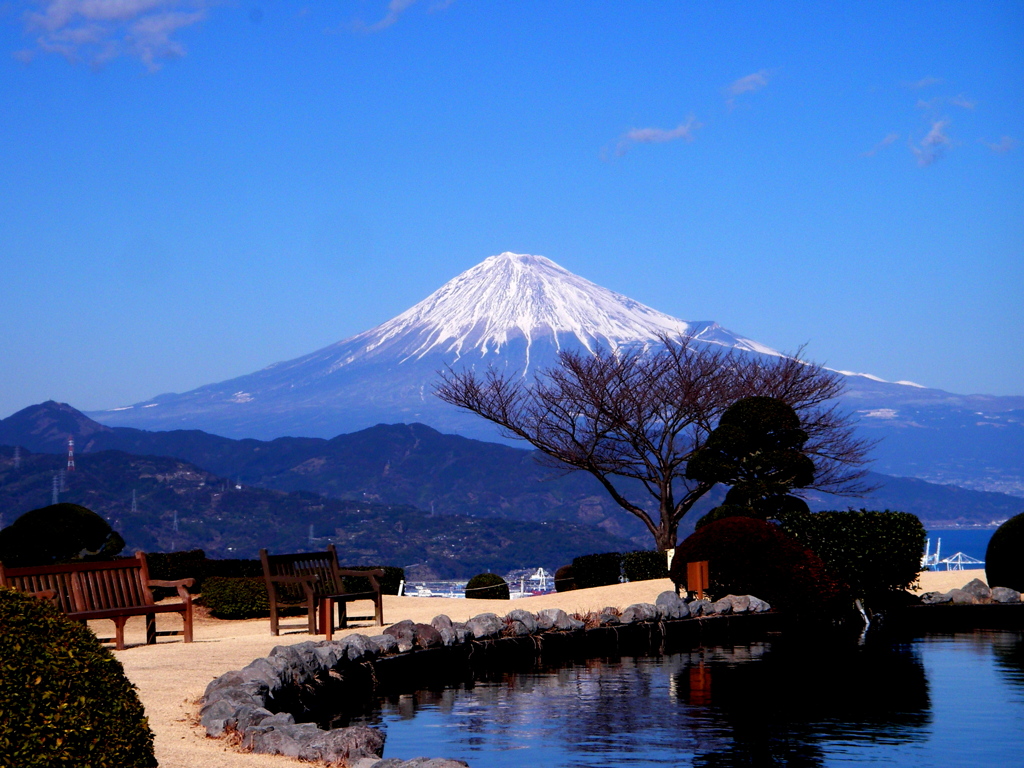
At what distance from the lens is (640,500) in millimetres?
190125

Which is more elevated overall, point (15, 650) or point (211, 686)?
point (15, 650)

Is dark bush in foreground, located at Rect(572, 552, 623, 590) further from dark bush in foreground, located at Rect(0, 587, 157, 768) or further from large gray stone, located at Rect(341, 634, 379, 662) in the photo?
dark bush in foreground, located at Rect(0, 587, 157, 768)

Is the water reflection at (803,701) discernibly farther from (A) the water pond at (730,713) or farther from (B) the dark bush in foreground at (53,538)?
(B) the dark bush in foreground at (53,538)

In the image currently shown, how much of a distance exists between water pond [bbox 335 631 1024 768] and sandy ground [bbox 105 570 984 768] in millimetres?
1194

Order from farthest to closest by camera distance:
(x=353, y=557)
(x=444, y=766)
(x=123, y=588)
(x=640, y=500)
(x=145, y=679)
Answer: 1. (x=640, y=500)
2. (x=353, y=557)
3. (x=123, y=588)
4. (x=145, y=679)
5. (x=444, y=766)

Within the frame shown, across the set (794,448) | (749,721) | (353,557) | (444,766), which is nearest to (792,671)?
(749,721)

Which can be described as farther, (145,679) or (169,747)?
(145,679)

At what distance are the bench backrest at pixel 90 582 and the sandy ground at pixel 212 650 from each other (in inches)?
21.9

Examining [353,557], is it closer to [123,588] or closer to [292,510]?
[292,510]

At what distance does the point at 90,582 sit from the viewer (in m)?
12.2

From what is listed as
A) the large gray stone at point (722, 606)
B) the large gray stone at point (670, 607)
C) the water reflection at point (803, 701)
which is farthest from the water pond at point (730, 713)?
the large gray stone at point (722, 606)

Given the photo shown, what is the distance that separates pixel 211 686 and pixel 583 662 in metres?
4.93

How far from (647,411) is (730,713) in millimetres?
21488

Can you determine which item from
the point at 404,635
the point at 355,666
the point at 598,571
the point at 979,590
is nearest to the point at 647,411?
the point at 598,571
